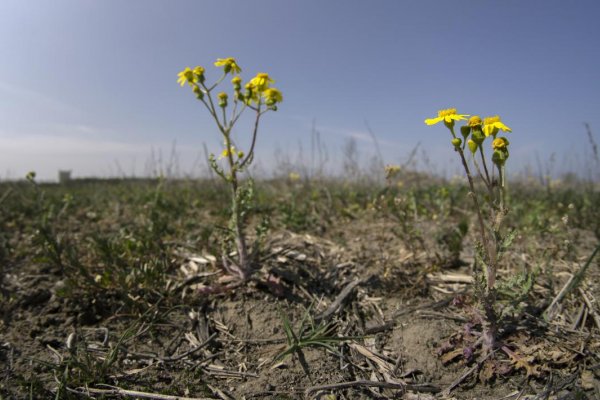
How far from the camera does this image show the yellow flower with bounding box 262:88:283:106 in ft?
7.19

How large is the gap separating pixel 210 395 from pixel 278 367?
33 centimetres

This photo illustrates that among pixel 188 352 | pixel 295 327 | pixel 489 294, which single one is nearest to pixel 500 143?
pixel 489 294

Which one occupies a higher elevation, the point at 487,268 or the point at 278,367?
the point at 487,268

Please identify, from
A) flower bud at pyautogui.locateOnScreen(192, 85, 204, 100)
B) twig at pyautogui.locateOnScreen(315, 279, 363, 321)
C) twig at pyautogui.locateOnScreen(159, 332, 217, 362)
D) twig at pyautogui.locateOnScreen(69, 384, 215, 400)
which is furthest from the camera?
flower bud at pyautogui.locateOnScreen(192, 85, 204, 100)

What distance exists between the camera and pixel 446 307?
2.00m

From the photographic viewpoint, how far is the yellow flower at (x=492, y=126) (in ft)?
4.97

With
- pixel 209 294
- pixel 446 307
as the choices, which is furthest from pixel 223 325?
pixel 446 307

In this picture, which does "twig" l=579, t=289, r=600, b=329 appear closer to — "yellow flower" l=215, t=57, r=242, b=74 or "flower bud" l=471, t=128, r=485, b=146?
"flower bud" l=471, t=128, r=485, b=146

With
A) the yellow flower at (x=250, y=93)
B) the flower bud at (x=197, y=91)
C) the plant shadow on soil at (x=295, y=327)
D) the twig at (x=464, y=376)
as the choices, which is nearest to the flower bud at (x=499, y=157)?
the plant shadow on soil at (x=295, y=327)

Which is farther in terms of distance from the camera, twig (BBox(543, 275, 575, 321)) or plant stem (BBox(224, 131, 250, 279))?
plant stem (BBox(224, 131, 250, 279))

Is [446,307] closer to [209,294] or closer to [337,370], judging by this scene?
[337,370]

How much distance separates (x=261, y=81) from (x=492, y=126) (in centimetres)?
132

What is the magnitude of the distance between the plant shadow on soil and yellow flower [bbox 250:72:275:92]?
116 centimetres

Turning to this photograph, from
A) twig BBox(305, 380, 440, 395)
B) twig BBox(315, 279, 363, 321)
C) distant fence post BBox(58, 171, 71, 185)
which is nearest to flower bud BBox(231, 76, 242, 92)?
twig BBox(315, 279, 363, 321)
